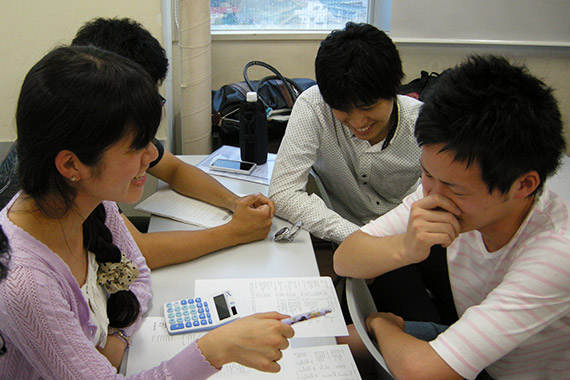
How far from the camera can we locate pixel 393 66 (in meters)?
1.42

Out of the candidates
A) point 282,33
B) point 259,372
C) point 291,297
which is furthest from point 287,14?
point 259,372

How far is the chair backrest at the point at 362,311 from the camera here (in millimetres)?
995

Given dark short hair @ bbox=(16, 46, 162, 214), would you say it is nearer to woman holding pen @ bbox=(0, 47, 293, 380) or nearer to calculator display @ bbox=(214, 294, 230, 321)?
woman holding pen @ bbox=(0, 47, 293, 380)

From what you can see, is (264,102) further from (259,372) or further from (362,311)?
(259,372)

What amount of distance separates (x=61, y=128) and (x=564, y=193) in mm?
2131

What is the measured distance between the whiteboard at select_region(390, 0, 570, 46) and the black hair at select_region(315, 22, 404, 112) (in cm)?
159

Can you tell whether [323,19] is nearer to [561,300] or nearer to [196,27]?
[196,27]

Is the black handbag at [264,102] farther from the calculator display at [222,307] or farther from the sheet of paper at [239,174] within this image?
the calculator display at [222,307]

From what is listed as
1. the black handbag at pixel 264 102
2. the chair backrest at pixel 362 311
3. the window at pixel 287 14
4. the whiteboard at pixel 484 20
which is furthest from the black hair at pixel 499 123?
the window at pixel 287 14

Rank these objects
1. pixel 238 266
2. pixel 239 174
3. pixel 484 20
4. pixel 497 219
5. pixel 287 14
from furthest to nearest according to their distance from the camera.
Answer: pixel 287 14, pixel 484 20, pixel 239 174, pixel 238 266, pixel 497 219

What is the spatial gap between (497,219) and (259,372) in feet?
1.89

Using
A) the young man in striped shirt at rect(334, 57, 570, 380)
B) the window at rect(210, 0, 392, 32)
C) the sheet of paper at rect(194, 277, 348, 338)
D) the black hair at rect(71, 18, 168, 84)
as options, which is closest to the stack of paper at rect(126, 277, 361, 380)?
the sheet of paper at rect(194, 277, 348, 338)

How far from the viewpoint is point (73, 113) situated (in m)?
0.75

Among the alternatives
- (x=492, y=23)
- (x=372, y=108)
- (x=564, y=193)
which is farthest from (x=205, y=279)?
(x=492, y=23)
